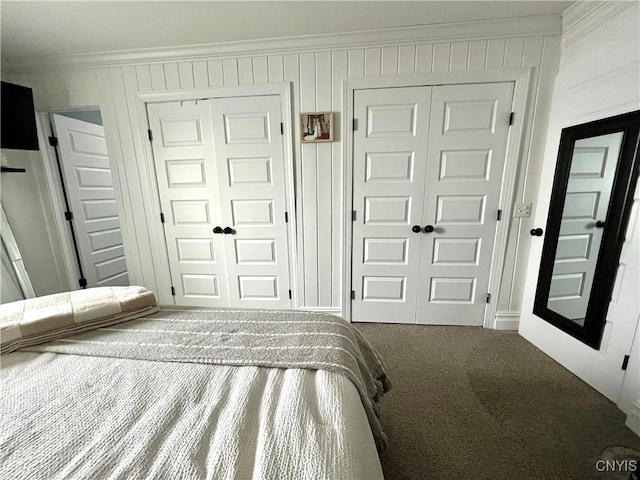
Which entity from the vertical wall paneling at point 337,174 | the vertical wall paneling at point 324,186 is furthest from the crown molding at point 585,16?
the vertical wall paneling at point 324,186

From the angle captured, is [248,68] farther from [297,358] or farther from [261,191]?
[297,358]

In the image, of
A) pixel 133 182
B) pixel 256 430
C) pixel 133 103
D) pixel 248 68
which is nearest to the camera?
pixel 256 430

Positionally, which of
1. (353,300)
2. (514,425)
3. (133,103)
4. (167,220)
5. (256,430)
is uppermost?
(133,103)

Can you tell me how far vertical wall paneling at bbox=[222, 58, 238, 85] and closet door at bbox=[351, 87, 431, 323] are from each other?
41.5 inches

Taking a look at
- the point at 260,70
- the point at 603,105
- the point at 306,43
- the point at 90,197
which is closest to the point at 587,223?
the point at 603,105

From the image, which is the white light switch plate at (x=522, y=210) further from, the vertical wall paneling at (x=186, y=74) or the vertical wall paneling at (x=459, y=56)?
the vertical wall paneling at (x=186, y=74)

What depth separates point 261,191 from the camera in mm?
2412

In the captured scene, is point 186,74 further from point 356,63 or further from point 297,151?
point 356,63

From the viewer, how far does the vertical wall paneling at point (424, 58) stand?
2.02 meters

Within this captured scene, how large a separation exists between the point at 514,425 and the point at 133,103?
12.1ft

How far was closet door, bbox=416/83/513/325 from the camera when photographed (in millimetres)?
2064

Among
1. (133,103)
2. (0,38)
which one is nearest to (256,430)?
(133,103)

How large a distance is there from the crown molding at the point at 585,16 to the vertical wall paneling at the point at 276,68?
2.06m

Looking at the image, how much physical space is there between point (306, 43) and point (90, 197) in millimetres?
2780
